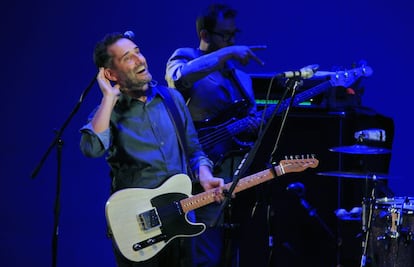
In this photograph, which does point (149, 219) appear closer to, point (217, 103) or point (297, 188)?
point (217, 103)

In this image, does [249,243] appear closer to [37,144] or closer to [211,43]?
[211,43]

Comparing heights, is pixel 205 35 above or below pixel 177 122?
above

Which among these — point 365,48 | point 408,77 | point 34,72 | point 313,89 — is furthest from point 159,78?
point 408,77

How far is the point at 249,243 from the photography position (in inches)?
211

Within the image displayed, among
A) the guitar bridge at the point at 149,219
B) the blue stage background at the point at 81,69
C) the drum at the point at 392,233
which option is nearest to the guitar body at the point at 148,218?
the guitar bridge at the point at 149,219

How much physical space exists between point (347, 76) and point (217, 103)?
43.7 inches

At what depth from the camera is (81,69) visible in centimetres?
587

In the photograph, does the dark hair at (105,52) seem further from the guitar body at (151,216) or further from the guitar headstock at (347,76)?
the guitar headstock at (347,76)

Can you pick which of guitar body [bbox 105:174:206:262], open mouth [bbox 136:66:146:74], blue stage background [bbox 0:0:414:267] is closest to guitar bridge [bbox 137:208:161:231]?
guitar body [bbox 105:174:206:262]

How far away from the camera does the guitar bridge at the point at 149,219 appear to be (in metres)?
3.55

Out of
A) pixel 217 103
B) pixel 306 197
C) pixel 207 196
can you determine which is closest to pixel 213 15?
pixel 217 103

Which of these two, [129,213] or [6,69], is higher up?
[6,69]

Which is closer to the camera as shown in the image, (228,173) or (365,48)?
(228,173)

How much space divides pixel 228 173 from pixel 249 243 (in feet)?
3.18
